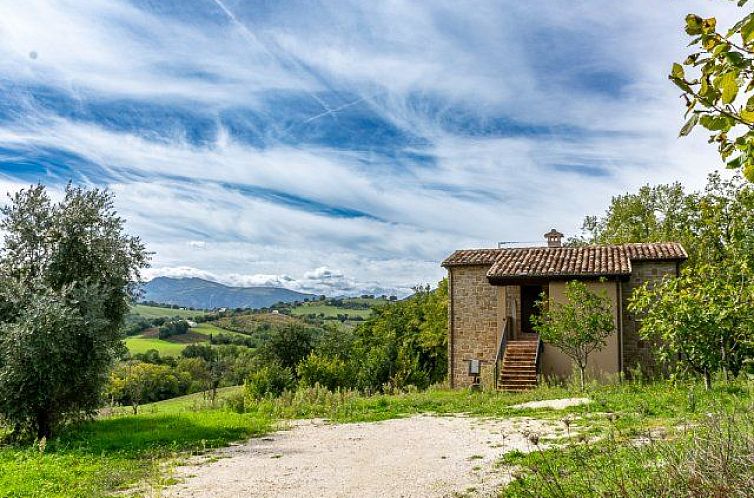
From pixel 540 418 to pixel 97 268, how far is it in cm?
1090

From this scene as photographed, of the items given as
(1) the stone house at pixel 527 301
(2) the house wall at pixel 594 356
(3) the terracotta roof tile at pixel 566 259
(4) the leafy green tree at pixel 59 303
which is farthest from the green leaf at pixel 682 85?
(3) the terracotta roof tile at pixel 566 259

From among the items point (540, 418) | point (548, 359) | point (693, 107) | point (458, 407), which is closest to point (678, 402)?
point (540, 418)

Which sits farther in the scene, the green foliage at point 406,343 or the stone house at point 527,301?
the green foliage at point 406,343

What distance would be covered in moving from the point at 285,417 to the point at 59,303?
6.43 metres

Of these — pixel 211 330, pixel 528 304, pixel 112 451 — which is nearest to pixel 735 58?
pixel 112 451

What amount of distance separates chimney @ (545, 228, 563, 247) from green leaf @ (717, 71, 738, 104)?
2327cm

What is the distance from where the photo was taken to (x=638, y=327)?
65.7ft

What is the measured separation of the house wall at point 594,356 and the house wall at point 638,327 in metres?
0.53

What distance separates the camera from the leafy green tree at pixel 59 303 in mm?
12016

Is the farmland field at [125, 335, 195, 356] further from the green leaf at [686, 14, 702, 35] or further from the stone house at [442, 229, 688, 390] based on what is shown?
the green leaf at [686, 14, 702, 35]

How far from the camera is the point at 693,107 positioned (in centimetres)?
228

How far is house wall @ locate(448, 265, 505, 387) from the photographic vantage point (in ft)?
72.7

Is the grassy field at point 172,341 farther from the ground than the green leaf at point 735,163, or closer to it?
closer to it

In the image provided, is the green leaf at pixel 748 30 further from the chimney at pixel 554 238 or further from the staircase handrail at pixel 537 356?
the chimney at pixel 554 238
